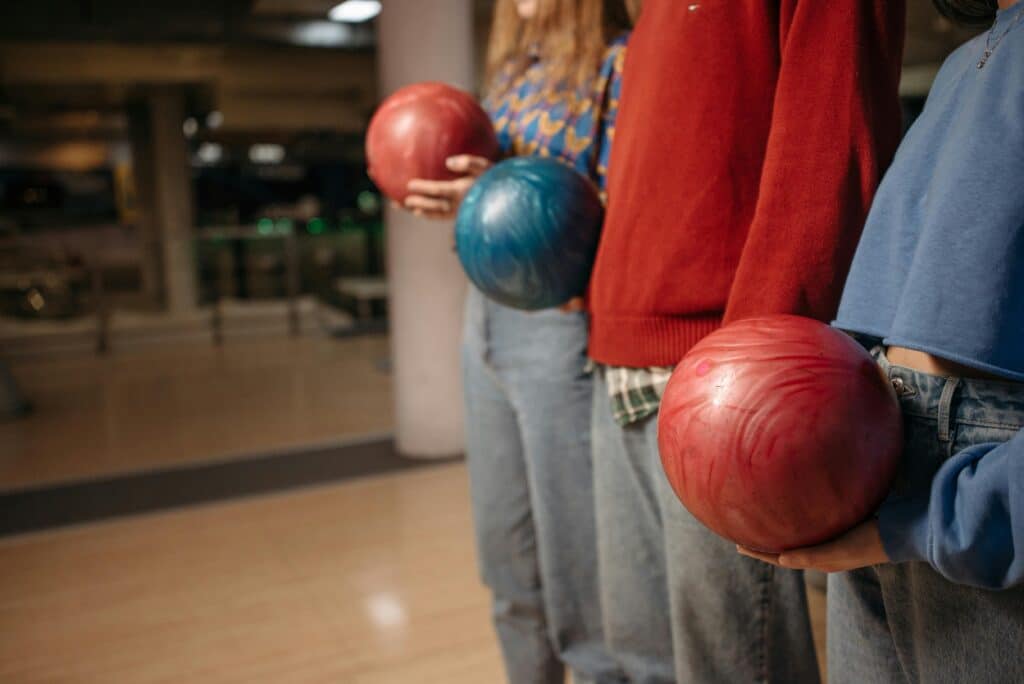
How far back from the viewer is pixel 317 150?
18.6 metres

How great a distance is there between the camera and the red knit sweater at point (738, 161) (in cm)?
110

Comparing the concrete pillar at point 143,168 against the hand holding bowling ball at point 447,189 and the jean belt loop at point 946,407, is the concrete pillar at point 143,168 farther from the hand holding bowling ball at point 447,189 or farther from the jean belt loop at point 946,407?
the jean belt loop at point 946,407

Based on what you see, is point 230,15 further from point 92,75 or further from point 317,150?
point 317,150

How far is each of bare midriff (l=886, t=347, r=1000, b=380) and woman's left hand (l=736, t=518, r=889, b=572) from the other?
0.16 m

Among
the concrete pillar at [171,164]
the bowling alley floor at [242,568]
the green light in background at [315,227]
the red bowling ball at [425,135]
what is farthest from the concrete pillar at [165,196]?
the red bowling ball at [425,135]

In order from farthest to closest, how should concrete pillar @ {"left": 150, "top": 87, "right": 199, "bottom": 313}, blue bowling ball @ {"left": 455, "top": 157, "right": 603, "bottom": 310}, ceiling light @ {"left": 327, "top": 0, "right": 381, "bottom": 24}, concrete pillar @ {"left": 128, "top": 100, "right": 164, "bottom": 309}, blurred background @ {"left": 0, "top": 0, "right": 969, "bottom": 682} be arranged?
concrete pillar @ {"left": 128, "top": 100, "right": 164, "bottom": 309}, concrete pillar @ {"left": 150, "top": 87, "right": 199, "bottom": 313}, ceiling light @ {"left": 327, "top": 0, "right": 381, "bottom": 24}, blurred background @ {"left": 0, "top": 0, "right": 969, "bottom": 682}, blue bowling ball @ {"left": 455, "top": 157, "right": 603, "bottom": 310}

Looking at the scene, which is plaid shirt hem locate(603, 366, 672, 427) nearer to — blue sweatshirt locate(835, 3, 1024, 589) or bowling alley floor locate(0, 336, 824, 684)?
blue sweatshirt locate(835, 3, 1024, 589)

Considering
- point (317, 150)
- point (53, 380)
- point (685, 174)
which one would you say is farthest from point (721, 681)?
point (317, 150)

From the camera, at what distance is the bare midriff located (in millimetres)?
890

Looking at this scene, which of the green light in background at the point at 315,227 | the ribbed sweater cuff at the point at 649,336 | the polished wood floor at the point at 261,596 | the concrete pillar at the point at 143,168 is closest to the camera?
the ribbed sweater cuff at the point at 649,336

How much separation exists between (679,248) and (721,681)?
0.63 m

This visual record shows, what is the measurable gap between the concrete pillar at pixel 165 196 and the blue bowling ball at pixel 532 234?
7.17 m

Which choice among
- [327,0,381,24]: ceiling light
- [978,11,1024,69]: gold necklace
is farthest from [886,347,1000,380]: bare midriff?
[327,0,381,24]: ceiling light

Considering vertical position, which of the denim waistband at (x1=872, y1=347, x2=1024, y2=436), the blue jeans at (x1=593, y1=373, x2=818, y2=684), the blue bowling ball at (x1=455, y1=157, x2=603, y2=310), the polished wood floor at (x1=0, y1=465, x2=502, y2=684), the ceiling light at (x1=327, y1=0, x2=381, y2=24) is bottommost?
the polished wood floor at (x1=0, y1=465, x2=502, y2=684)
